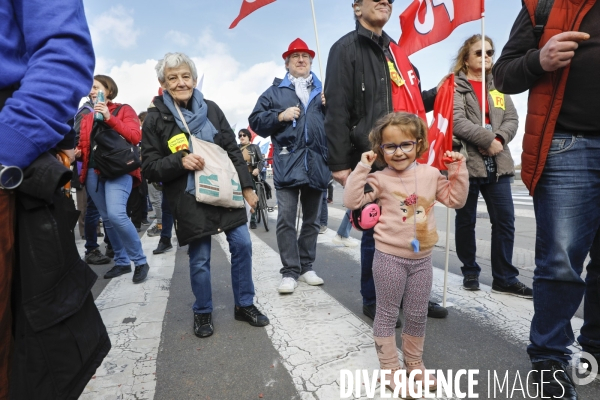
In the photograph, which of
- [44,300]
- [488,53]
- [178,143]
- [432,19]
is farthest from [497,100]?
[44,300]

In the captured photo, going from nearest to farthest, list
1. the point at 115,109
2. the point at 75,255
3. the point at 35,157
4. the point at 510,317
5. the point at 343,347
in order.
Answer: the point at 35,157 → the point at 75,255 → the point at 343,347 → the point at 510,317 → the point at 115,109

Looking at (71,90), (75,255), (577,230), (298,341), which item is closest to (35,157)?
(71,90)

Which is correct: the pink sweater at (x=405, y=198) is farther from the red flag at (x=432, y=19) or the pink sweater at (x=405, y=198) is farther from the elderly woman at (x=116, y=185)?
the elderly woman at (x=116, y=185)

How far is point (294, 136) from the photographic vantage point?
12.2 feet

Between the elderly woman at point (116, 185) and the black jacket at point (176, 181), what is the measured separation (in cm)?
157

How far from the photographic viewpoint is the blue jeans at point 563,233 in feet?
6.19

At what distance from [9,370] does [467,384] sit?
1.94 metres

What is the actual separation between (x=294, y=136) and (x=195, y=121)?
3.69ft

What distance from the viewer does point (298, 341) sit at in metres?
2.52

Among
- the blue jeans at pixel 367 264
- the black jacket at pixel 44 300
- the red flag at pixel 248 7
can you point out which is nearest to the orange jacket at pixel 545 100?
the blue jeans at pixel 367 264

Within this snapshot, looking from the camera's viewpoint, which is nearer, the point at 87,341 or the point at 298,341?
the point at 87,341

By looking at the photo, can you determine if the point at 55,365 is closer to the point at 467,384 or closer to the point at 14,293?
the point at 14,293

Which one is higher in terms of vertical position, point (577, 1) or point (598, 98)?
point (577, 1)

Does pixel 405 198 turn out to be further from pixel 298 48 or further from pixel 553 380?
pixel 298 48
